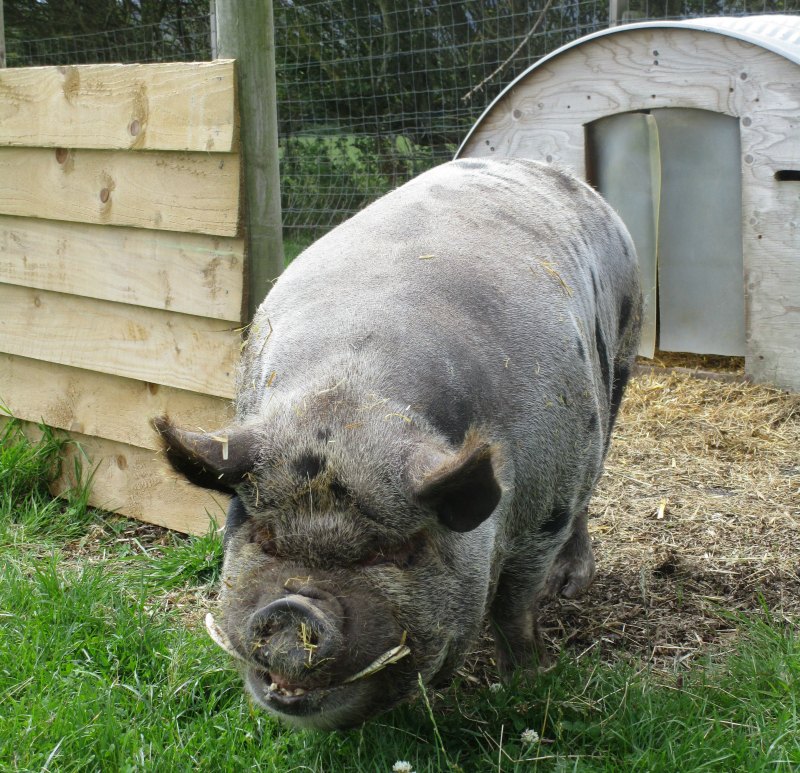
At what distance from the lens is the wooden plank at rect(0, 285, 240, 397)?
4504 mm

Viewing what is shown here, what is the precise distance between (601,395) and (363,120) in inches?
288

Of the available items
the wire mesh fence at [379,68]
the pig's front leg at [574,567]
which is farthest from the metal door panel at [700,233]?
the pig's front leg at [574,567]

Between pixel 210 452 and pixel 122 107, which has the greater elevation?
pixel 122 107

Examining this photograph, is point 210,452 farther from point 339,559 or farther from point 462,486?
point 462,486

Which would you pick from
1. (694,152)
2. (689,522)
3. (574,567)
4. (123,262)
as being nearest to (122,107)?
(123,262)

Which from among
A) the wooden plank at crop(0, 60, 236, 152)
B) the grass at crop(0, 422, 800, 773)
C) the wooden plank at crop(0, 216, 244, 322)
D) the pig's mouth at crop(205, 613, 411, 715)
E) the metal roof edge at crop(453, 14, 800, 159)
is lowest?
the grass at crop(0, 422, 800, 773)

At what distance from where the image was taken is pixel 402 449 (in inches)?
97.1

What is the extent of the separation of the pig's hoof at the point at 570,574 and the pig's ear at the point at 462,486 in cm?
194

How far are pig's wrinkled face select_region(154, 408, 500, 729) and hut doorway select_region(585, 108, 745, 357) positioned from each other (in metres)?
5.19

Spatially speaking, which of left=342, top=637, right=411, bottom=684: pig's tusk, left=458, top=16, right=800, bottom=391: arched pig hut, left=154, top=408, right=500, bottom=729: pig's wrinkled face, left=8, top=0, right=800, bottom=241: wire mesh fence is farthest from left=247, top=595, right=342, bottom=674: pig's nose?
left=8, top=0, right=800, bottom=241: wire mesh fence

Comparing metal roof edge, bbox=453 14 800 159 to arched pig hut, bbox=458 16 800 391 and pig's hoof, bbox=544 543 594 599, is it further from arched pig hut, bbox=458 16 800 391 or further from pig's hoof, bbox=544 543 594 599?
pig's hoof, bbox=544 543 594 599

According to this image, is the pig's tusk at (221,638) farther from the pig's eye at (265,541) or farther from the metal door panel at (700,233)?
the metal door panel at (700,233)

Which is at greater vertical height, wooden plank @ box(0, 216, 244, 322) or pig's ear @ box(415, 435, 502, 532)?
wooden plank @ box(0, 216, 244, 322)

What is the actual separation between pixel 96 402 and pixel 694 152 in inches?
180
